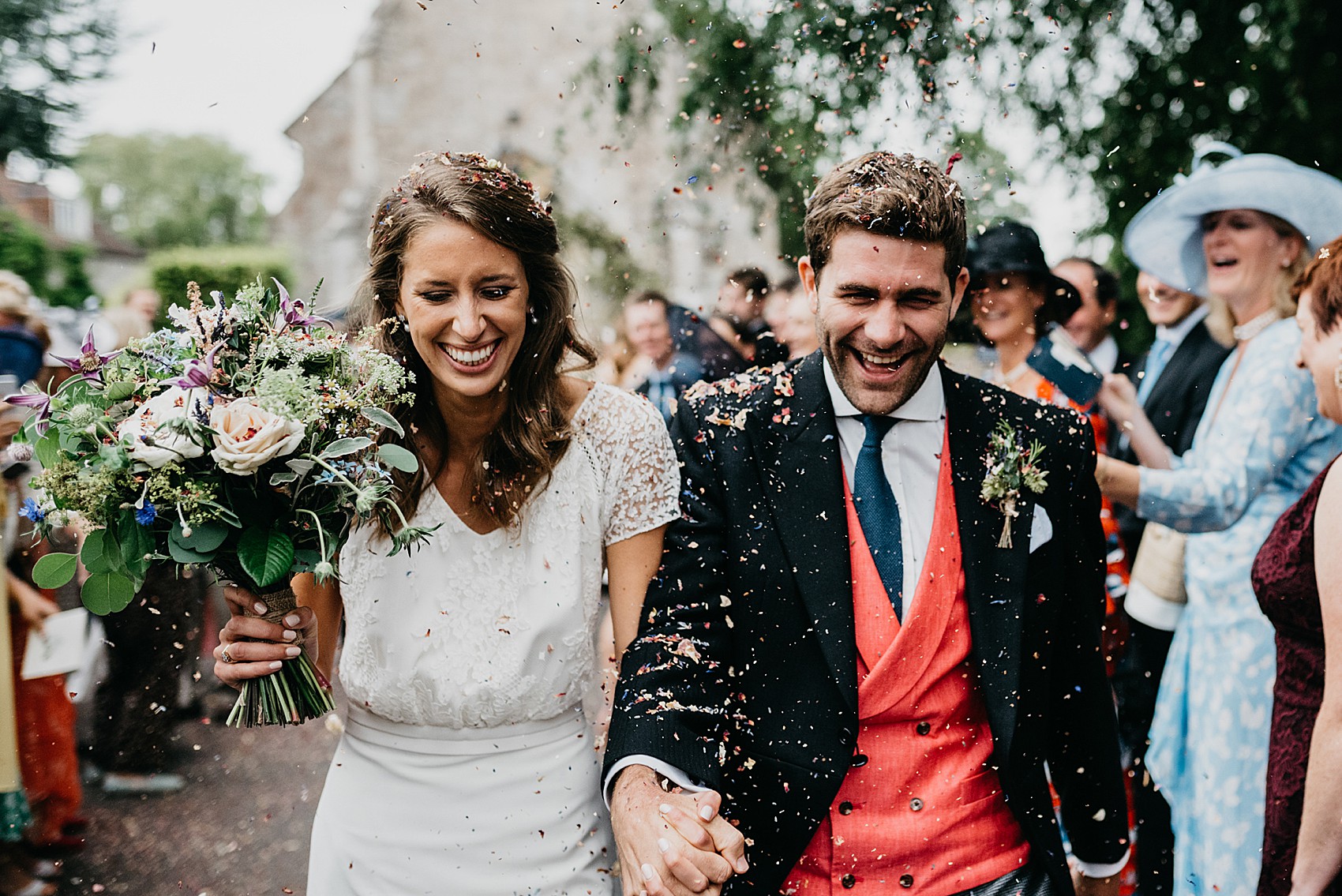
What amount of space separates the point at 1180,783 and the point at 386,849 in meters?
2.77

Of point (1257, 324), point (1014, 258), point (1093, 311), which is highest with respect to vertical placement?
point (1014, 258)

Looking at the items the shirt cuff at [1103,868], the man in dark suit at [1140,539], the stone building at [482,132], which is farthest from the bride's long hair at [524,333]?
the stone building at [482,132]

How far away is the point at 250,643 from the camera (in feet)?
6.93

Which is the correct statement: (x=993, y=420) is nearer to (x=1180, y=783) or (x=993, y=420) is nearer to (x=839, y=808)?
(x=839, y=808)

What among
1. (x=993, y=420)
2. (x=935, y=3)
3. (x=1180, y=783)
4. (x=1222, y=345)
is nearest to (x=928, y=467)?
(x=993, y=420)

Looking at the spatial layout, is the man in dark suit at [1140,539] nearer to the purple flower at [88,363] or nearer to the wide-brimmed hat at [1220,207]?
the wide-brimmed hat at [1220,207]

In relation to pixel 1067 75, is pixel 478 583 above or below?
below

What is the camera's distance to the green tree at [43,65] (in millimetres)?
16703

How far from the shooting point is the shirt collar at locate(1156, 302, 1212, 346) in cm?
464

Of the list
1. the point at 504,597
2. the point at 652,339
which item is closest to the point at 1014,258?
the point at 504,597

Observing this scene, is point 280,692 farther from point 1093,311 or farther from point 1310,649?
point 1093,311

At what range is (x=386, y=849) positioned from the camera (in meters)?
2.40

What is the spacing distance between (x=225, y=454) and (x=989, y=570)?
1.63 meters

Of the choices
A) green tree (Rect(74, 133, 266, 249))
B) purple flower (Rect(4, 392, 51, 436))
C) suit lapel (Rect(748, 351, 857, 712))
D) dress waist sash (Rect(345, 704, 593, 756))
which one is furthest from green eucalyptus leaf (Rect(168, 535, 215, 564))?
green tree (Rect(74, 133, 266, 249))
